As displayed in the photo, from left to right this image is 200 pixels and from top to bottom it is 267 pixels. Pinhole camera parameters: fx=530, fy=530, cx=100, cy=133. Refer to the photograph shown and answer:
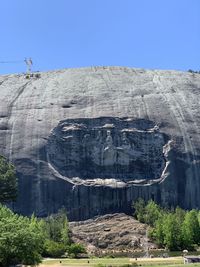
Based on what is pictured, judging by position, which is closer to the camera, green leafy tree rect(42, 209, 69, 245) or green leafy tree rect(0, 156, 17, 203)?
green leafy tree rect(42, 209, 69, 245)

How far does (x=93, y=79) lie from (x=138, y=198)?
30.1 metres

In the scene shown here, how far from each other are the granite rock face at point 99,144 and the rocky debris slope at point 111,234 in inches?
160

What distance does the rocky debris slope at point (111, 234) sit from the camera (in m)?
74.9

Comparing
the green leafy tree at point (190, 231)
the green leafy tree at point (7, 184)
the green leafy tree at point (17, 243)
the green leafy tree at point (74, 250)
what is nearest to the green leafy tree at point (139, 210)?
the green leafy tree at point (190, 231)

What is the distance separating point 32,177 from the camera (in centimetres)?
8812

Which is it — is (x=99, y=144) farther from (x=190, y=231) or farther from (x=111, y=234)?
(x=190, y=231)

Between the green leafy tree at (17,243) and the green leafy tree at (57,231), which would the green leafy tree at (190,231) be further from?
the green leafy tree at (17,243)

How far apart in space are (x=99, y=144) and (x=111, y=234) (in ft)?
64.6

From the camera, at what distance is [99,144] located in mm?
93125

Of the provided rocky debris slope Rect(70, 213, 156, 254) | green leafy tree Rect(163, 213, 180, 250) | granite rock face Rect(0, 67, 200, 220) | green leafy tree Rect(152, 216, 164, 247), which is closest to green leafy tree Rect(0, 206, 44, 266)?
green leafy tree Rect(163, 213, 180, 250)

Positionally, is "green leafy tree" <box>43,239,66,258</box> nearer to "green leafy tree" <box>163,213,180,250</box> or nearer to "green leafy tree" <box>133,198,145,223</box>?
"green leafy tree" <box>163,213,180,250</box>

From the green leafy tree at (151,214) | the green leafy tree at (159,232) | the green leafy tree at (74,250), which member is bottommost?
the green leafy tree at (74,250)

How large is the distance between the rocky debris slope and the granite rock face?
4061 mm

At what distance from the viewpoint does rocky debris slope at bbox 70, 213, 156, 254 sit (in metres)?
74.9
